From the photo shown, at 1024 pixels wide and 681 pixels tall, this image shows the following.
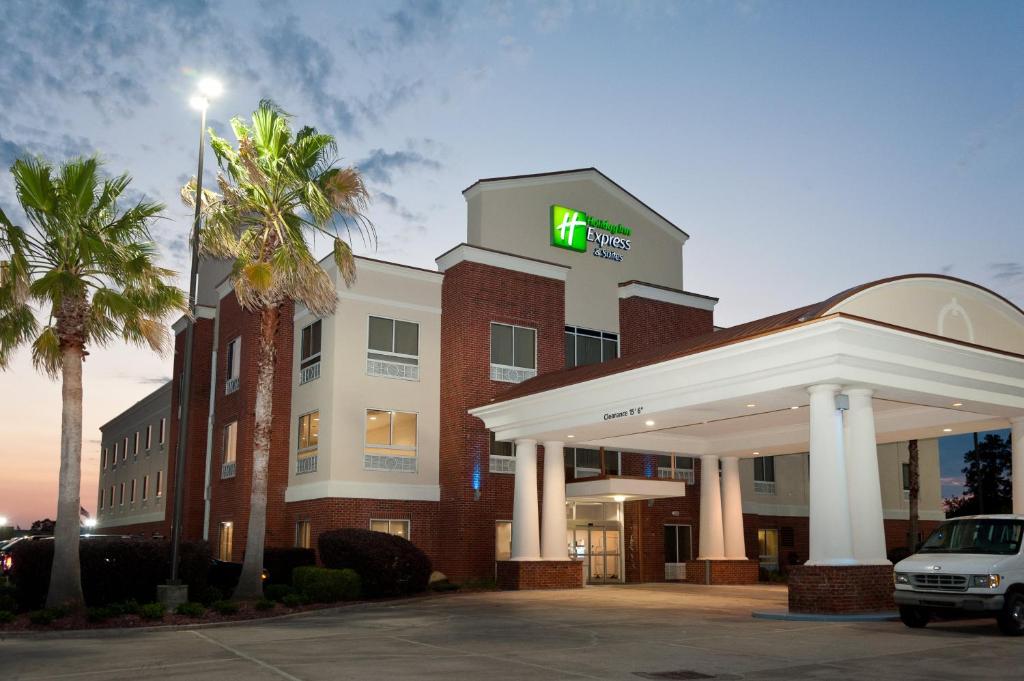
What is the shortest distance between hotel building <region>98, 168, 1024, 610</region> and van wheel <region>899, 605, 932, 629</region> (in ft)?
7.95

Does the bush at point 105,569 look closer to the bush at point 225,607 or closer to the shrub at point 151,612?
the bush at point 225,607

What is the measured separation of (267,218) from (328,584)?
9.51 m

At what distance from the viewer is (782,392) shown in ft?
Answer: 70.3

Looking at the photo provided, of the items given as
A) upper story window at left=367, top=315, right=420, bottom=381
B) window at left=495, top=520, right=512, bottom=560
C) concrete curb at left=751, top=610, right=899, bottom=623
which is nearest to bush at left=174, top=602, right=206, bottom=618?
concrete curb at left=751, top=610, right=899, bottom=623

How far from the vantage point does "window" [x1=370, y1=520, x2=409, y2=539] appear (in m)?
32.1

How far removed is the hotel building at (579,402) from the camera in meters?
20.8

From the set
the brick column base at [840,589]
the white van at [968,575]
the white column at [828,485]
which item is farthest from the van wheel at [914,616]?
the white column at [828,485]

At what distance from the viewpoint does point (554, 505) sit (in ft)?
98.0

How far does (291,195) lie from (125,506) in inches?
1537

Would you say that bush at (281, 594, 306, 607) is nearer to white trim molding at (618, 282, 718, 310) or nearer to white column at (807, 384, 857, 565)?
white column at (807, 384, 857, 565)

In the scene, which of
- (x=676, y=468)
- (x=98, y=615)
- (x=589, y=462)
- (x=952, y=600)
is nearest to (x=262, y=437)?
(x=98, y=615)

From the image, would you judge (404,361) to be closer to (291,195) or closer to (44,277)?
(291,195)

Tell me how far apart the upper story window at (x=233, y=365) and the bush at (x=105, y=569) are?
17.1 m

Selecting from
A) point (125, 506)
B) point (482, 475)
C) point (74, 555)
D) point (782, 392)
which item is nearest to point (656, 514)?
point (482, 475)
